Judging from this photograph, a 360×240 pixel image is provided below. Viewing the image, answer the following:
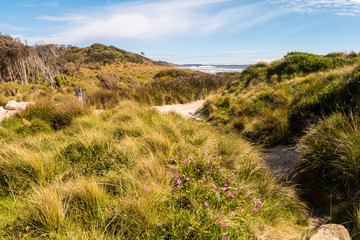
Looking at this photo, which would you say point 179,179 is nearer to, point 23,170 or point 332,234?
point 332,234

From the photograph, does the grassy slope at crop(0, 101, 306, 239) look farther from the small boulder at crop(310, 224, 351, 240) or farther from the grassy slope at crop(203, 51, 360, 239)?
the grassy slope at crop(203, 51, 360, 239)

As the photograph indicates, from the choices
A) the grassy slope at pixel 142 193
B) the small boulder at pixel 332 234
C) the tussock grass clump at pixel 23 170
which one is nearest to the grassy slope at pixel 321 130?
the small boulder at pixel 332 234

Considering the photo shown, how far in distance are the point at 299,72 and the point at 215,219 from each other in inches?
441

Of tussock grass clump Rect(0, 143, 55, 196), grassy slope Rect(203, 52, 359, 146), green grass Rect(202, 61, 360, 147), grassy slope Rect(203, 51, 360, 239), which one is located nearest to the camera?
tussock grass clump Rect(0, 143, 55, 196)

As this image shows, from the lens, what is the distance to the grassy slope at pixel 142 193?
193 centimetres

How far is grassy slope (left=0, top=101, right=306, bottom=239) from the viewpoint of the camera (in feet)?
6.32

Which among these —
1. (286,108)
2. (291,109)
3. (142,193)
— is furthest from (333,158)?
(142,193)

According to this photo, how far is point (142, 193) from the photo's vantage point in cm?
229

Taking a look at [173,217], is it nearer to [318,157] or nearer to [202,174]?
[202,174]

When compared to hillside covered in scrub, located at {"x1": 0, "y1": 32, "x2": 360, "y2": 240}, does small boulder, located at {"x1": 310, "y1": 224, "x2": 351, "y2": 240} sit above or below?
below

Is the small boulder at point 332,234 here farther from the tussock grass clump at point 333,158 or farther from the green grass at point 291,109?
the green grass at point 291,109

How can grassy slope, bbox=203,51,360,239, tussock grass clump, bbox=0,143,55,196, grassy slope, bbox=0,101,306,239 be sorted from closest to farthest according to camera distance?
grassy slope, bbox=0,101,306,239, tussock grass clump, bbox=0,143,55,196, grassy slope, bbox=203,51,360,239

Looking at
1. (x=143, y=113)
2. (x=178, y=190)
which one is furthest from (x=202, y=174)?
(x=143, y=113)

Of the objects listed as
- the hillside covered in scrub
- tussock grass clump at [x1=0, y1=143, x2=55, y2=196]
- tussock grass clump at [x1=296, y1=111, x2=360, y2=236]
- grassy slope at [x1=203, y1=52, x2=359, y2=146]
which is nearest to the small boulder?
the hillside covered in scrub
